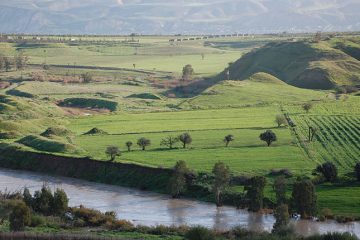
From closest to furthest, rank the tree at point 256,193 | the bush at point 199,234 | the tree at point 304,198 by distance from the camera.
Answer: the bush at point 199,234 < the tree at point 304,198 < the tree at point 256,193

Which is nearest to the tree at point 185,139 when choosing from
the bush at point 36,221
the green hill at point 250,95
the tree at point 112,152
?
the tree at point 112,152

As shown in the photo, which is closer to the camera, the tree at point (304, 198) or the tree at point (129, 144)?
the tree at point (304, 198)

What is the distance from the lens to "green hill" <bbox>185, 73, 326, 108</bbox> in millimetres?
94794

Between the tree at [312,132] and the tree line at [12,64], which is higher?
the tree line at [12,64]

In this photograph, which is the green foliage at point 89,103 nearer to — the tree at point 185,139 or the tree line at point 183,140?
the tree line at point 183,140

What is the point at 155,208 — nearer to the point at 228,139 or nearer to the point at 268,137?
the point at 228,139

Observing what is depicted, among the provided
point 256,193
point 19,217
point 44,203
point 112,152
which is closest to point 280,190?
point 256,193

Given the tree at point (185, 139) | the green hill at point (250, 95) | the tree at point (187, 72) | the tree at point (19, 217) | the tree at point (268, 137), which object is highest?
the tree at point (187, 72)

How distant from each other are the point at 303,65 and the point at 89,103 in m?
45.6

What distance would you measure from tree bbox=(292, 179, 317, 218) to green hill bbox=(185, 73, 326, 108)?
47419mm

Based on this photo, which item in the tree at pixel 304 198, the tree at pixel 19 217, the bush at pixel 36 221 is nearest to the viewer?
the tree at pixel 19 217

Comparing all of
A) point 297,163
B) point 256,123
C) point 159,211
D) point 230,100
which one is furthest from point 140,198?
point 230,100

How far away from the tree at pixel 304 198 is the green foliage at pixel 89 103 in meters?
50.6

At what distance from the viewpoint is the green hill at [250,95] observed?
94.8 metres
